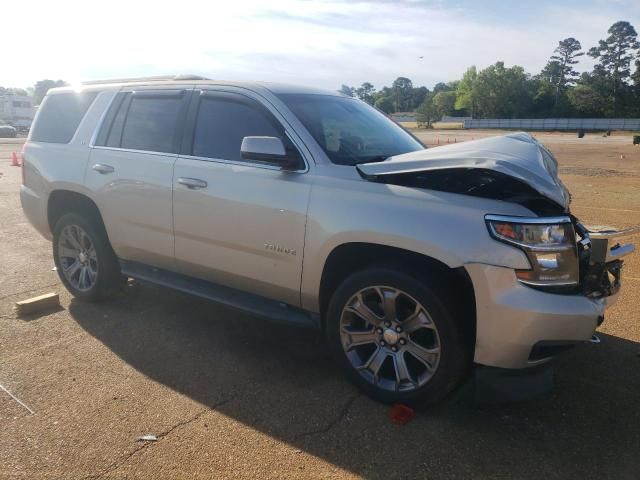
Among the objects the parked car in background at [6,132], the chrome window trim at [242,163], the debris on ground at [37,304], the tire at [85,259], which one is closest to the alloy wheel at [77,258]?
the tire at [85,259]

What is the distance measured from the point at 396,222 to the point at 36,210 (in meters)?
3.90

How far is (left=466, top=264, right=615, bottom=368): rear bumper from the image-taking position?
2.77 meters

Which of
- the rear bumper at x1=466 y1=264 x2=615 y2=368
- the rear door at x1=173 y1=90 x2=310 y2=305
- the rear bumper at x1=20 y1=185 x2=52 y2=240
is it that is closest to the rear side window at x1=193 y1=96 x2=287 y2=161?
the rear door at x1=173 y1=90 x2=310 y2=305

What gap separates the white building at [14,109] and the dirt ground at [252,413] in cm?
7350

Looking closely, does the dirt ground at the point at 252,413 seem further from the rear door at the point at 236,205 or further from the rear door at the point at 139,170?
the rear door at the point at 139,170

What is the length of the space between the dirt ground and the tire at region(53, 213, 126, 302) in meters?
0.33

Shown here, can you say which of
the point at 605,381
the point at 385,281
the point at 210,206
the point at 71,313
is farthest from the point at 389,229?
the point at 71,313

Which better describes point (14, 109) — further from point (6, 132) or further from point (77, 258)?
point (77, 258)

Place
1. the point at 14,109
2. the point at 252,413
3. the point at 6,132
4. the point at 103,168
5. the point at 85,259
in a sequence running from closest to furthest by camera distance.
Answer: the point at 252,413 → the point at 103,168 → the point at 85,259 → the point at 6,132 → the point at 14,109

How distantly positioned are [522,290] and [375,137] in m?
1.88

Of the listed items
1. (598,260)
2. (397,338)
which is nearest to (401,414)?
(397,338)

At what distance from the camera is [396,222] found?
3.09 metres

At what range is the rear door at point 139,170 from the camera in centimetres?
Result: 428

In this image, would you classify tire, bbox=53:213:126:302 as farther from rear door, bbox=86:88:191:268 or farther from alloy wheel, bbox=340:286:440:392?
alloy wheel, bbox=340:286:440:392
